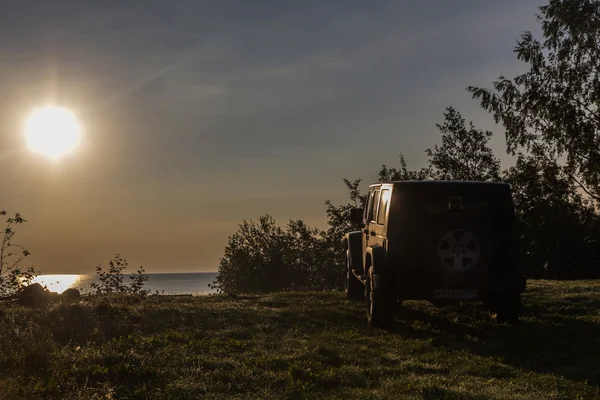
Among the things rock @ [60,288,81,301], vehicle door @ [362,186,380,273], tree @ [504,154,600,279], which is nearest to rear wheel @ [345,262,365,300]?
vehicle door @ [362,186,380,273]

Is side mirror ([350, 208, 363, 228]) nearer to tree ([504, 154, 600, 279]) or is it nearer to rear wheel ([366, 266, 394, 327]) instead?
rear wheel ([366, 266, 394, 327])

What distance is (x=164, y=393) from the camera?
7.02 m

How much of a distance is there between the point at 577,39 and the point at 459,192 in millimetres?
19761

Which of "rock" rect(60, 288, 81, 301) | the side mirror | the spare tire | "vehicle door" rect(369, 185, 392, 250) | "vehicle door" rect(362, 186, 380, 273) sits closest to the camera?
the spare tire

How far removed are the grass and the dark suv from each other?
0.94 m

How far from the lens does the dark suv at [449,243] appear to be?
34.4ft

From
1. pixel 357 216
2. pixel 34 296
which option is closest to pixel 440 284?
pixel 357 216

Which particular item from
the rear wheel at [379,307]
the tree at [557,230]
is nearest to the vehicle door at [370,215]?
the rear wheel at [379,307]

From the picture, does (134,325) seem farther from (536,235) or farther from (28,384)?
(536,235)

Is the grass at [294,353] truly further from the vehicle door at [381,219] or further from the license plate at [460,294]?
the vehicle door at [381,219]

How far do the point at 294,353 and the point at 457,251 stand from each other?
11.2 ft

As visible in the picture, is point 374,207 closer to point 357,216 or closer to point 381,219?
point 381,219

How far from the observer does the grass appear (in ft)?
23.7

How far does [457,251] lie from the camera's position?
34.5ft
